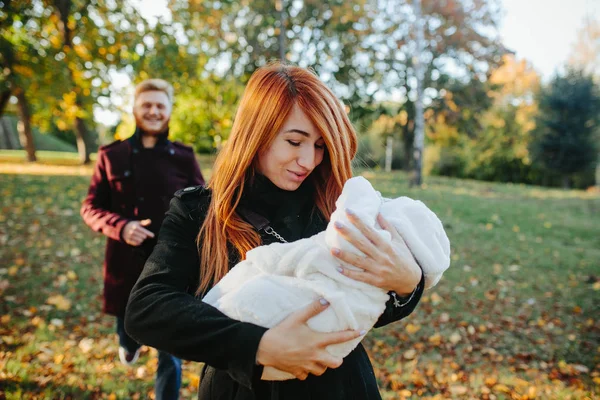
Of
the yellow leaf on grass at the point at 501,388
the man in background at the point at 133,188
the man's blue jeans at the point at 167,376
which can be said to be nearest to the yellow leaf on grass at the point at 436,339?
the yellow leaf on grass at the point at 501,388

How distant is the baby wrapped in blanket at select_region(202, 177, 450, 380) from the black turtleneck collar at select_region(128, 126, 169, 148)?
2.16m

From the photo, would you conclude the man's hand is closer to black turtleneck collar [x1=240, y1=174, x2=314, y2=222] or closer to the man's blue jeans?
the man's blue jeans

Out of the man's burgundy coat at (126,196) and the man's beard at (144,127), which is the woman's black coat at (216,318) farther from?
the man's beard at (144,127)

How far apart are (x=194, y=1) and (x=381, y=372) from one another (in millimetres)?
9739

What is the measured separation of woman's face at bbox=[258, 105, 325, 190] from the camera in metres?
1.46

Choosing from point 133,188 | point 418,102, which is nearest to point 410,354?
point 133,188

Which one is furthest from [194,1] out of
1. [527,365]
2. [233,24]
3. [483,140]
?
[483,140]

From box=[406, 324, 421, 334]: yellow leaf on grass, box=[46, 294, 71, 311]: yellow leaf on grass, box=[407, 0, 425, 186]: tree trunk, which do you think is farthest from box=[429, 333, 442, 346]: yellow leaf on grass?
box=[407, 0, 425, 186]: tree trunk

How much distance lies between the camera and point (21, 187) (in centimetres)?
1020

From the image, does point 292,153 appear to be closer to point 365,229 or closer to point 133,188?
point 365,229

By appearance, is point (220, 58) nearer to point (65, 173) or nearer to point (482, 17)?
point (65, 173)

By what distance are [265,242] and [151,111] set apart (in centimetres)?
203

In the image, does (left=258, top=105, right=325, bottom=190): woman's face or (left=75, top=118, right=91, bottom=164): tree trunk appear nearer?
(left=258, top=105, right=325, bottom=190): woman's face

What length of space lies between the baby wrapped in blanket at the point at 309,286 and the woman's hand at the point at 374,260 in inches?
0.7
